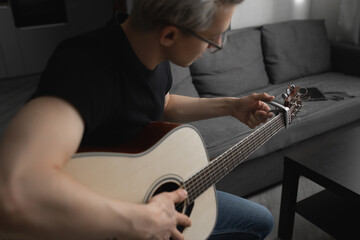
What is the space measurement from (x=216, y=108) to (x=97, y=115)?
1.96ft

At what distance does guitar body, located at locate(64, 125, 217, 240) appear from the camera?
Result: 763mm

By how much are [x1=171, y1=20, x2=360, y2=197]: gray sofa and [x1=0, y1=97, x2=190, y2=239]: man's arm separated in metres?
1.08

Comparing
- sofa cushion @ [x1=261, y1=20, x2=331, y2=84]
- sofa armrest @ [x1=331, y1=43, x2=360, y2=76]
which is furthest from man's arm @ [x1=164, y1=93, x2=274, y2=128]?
sofa armrest @ [x1=331, y1=43, x2=360, y2=76]

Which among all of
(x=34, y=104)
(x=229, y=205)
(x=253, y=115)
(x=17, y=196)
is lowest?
(x=229, y=205)

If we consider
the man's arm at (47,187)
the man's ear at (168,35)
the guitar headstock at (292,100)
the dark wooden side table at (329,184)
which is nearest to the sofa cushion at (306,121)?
the dark wooden side table at (329,184)

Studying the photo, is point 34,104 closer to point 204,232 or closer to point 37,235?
point 37,235

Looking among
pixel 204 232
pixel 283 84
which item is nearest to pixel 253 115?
pixel 204 232

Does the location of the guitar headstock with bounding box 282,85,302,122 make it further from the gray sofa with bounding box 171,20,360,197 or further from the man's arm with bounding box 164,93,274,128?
the gray sofa with bounding box 171,20,360,197

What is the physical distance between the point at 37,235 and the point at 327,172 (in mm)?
1173

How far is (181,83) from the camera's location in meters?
2.17

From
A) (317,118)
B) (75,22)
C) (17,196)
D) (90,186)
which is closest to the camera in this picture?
(17,196)

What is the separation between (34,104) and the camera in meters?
0.63

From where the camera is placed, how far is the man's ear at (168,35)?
779 millimetres

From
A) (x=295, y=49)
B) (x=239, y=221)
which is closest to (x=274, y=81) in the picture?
(x=295, y=49)
